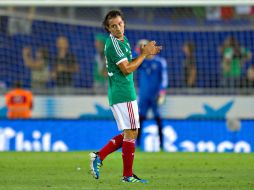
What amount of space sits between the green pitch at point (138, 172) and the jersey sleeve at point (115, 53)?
1.38 m

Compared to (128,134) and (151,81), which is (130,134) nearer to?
(128,134)

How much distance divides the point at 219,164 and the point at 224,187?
3.43 metres

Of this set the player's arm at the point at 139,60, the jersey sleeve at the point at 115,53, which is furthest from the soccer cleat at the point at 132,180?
the jersey sleeve at the point at 115,53

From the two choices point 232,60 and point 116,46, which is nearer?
point 116,46

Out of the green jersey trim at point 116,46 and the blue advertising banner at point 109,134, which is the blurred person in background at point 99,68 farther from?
the green jersey trim at point 116,46

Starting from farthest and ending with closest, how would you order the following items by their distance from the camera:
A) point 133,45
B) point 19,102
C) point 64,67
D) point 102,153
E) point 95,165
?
point 133,45 → point 64,67 → point 19,102 → point 102,153 → point 95,165

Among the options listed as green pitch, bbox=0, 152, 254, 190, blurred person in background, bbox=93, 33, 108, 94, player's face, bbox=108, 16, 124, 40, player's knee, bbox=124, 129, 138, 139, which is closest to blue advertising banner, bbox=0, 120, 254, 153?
green pitch, bbox=0, 152, 254, 190

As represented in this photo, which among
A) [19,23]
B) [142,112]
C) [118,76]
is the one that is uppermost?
[19,23]

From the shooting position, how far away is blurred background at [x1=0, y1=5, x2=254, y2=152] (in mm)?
20641

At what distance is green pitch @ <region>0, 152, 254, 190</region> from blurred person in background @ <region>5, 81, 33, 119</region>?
206 inches

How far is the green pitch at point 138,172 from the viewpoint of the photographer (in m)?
9.38

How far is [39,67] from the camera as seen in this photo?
2136 centimetres

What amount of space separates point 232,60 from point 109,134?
4595mm

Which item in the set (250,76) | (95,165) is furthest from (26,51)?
(95,165)
